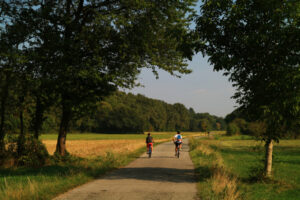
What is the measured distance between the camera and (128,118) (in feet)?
388

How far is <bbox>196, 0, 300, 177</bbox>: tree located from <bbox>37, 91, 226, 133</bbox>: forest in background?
8161 mm

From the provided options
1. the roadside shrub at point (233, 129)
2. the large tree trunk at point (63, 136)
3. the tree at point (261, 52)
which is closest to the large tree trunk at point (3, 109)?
the large tree trunk at point (63, 136)

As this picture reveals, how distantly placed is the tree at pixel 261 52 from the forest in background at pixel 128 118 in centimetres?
816

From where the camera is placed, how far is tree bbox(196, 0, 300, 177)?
8.92 m

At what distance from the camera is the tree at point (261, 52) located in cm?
892

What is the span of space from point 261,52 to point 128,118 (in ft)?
358

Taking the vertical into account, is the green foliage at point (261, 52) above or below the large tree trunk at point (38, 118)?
above

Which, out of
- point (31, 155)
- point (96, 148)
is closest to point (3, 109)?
point (31, 155)

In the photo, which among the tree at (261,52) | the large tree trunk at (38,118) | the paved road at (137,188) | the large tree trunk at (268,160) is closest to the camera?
the paved road at (137,188)

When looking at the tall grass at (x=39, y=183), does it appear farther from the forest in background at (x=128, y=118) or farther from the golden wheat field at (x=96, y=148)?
the golden wheat field at (x=96, y=148)

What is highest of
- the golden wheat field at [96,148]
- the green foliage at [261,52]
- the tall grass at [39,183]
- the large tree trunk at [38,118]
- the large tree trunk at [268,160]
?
the green foliage at [261,52]

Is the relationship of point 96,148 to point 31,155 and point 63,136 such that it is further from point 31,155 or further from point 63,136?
point 31,155

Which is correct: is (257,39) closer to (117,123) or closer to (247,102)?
(247,102)

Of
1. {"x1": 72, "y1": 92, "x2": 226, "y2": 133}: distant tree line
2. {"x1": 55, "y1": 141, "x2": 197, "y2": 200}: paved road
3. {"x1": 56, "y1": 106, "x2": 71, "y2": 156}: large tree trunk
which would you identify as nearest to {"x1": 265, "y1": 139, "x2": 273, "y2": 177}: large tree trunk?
{"x1": 55, "y1": 141, "x2": 197, "y2": 200}: paved road
